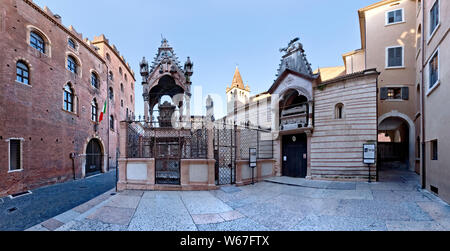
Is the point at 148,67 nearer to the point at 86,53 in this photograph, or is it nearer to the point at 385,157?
the point at 86,53

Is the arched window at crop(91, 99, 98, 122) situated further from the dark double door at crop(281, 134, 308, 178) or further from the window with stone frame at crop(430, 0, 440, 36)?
the window with stone frame at crop(430, 0, 440, 36)

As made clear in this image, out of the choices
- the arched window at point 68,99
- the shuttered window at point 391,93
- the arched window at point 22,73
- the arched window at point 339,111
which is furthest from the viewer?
the shuttered window at point 391,93

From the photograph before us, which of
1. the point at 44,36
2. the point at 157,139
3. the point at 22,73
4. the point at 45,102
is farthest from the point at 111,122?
the point at 157,139

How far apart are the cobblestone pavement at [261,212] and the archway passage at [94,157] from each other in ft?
38.4

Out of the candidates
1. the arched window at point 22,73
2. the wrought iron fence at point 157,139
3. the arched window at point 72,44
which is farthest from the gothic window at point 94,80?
the wrought iron fence at point 157,139

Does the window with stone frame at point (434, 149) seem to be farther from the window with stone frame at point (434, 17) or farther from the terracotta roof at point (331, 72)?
the terracotta roof at point (331, 72)

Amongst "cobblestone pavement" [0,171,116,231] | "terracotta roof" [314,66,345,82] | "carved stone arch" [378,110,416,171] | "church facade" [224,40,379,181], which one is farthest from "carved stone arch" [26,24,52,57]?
"terracotta roof" [314,66,345,82]

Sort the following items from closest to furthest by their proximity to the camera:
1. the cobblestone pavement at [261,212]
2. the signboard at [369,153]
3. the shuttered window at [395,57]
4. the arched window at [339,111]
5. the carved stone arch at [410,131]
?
the cobblestone pavement at [261,212] < the signboard at [369,153] < the arched window at [339,111] < the carved stone arch at [410,131] < the shuttered window at [395,57]

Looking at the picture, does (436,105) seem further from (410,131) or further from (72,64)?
(72,64)

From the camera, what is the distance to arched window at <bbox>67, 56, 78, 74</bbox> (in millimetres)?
14798

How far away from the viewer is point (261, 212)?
6.09 meters

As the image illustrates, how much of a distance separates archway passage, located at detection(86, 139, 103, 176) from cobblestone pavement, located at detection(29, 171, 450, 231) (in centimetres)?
1170

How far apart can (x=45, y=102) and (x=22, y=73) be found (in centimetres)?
195

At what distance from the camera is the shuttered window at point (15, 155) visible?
10084 mm
